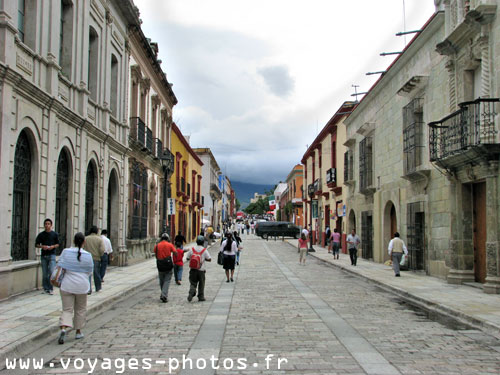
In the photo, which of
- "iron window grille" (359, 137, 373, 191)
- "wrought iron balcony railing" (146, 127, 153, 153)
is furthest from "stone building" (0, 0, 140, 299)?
"iron window grille" (359, 137, 373, 191)

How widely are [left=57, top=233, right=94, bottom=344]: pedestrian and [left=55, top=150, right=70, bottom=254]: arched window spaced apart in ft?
23.2

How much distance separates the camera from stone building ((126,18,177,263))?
21.2m

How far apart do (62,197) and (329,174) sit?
2174cm

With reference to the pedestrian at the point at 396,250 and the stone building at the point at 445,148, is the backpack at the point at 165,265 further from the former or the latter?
the pedestrian at the point at 396,250

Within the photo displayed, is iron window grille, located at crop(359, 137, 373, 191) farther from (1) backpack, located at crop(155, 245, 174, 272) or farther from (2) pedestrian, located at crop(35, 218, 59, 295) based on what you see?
(2) pedestrian, located at crop(35, 218, 59, 295)

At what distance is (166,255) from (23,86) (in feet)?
16.1

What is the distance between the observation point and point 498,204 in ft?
38.4

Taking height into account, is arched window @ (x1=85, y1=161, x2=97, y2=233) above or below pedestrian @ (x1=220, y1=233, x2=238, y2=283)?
above

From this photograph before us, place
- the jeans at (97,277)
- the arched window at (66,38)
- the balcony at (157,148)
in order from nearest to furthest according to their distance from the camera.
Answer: the jeans at (97,277), the arched window at (66,38), the balcony at (157,148)

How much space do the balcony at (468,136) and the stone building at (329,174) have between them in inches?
499

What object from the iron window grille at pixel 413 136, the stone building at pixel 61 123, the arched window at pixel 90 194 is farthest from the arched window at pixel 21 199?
the iron window grille at pixel 413 136

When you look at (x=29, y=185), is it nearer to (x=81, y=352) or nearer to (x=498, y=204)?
(x=81, y=352)

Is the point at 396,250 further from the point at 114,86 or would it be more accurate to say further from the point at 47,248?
Result: the point at 114,86

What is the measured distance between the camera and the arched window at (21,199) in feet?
36.7
